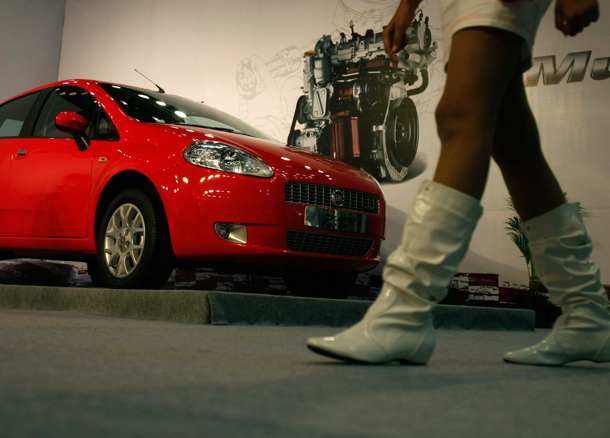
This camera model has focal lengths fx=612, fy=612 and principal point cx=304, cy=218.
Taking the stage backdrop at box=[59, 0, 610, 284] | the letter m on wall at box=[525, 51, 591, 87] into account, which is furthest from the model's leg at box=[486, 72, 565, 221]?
the letter m on wall at box=[525, 51, 591, 87]

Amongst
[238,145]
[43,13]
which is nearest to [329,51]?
[238,145]

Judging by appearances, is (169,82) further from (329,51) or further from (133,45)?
(329,51)

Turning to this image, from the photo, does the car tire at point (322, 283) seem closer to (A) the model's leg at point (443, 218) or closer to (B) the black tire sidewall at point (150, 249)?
(B) the black tire sidewall at point (150, 249)

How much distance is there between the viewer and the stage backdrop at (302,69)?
4.61 metres

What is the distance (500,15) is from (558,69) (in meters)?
4.01

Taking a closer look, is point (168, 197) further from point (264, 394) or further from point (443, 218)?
point (264, 394)

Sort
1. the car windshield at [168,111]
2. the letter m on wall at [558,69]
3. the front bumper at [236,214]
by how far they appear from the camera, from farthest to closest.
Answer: the letter m on wall at [558,69] < the car windshield at [168,111] < the front bumper at [236,214]

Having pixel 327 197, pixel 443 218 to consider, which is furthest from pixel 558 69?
pixel 443 218

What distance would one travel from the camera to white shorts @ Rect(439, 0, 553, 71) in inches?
47.0

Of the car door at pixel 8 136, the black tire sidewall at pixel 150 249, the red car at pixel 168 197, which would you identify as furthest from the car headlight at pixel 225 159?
the car door at pixel 8 136

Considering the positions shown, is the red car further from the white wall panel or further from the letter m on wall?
the white wall panel

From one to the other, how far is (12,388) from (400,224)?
15.3 feet

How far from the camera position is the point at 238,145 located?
295 cm

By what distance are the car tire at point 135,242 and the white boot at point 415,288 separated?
1852 mm
